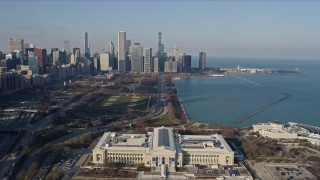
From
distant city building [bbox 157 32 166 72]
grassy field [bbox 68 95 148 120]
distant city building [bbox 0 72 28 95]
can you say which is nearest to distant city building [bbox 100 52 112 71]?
distant city building [bbox 157 32 166 72]

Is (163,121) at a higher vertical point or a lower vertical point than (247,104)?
lower

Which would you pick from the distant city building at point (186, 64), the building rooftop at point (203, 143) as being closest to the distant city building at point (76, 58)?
the distant city building at point (186, 64)

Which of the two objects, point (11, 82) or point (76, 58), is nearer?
point (11, 82)

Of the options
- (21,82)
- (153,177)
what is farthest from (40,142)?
(21,82)

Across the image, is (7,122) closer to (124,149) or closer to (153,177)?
(124,149)

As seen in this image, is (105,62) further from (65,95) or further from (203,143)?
(203,143)

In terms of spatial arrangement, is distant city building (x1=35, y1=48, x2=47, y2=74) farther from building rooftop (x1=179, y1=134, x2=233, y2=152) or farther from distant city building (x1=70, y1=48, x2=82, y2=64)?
building rooftop (x1=179, y1=134, x2=233, y2=152)

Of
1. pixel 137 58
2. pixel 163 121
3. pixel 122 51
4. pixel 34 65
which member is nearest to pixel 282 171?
pixel 163 121
